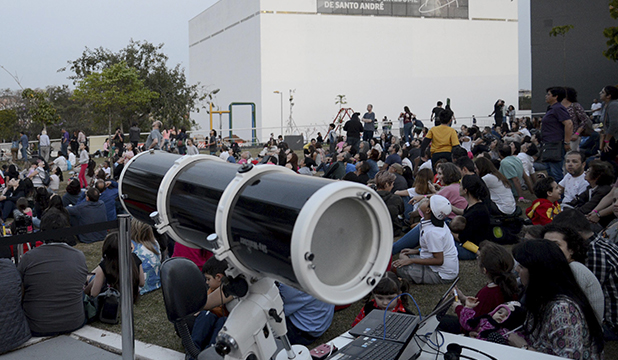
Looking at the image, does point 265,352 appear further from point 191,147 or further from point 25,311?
point 191,147

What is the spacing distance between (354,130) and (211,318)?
35.3 feet

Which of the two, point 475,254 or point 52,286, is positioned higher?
point 52,286

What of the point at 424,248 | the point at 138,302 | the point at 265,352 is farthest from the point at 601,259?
the point at 138,302

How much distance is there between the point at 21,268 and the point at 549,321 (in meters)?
3.77

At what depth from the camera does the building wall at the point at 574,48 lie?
91.2 feet

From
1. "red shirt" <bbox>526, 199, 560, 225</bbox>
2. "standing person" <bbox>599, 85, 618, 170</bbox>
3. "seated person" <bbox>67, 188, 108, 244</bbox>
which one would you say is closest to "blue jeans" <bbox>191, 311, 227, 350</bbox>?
"red shirt" <bbox>526, 199, 560, 225</bbox>

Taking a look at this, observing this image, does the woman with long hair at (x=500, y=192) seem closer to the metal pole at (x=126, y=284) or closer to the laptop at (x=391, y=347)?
the laptop at (x=391, y=347)

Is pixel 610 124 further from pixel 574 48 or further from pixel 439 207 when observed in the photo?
pixel 574 48

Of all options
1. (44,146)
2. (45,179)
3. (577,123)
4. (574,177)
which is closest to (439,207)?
(574,177)

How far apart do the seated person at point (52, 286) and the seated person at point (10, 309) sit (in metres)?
0.10

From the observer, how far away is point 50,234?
2727mm

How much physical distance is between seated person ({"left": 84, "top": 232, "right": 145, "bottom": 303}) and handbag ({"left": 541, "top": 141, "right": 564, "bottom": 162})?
235 inches

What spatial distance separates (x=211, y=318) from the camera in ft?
11.8

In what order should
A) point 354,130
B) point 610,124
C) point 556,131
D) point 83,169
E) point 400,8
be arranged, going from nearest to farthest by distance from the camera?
1. point 610,124
2. point 556,131
3. point 83,169
4. point 354,130
5. point 400,8
